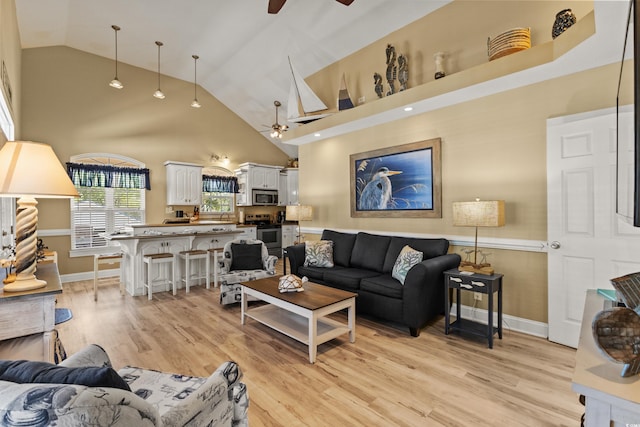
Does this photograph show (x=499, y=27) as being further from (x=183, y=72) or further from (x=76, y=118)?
(x=76, y=118)

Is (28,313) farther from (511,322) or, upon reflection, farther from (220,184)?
(220,184)

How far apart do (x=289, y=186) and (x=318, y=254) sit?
478 centimetres

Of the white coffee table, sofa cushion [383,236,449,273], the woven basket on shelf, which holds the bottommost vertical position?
the white coffee table

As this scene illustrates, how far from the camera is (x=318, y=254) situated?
4395mm

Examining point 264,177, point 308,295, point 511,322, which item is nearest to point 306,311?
point 308,295

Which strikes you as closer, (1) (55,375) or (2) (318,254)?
(1) (55,375)

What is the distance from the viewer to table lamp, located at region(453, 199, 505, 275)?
302 cm

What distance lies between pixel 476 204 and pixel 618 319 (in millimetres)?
2374

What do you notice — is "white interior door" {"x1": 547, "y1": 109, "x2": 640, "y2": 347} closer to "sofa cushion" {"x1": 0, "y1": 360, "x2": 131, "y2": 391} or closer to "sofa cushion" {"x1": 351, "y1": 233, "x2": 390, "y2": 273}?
"sofa cushion" {"x1": 351, "y1": 233, "x2": 390, "y2": 273}

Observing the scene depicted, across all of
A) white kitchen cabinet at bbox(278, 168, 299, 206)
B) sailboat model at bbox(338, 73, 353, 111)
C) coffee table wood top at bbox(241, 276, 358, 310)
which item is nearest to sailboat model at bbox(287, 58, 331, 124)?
sailboat model at bbox(338, 73, 353, 111)

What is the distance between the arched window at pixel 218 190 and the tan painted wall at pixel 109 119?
32 cm

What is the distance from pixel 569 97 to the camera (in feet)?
9.54

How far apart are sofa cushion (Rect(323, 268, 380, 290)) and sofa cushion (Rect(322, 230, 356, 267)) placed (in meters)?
0.32

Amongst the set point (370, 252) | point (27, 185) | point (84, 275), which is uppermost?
point (27, 185)
